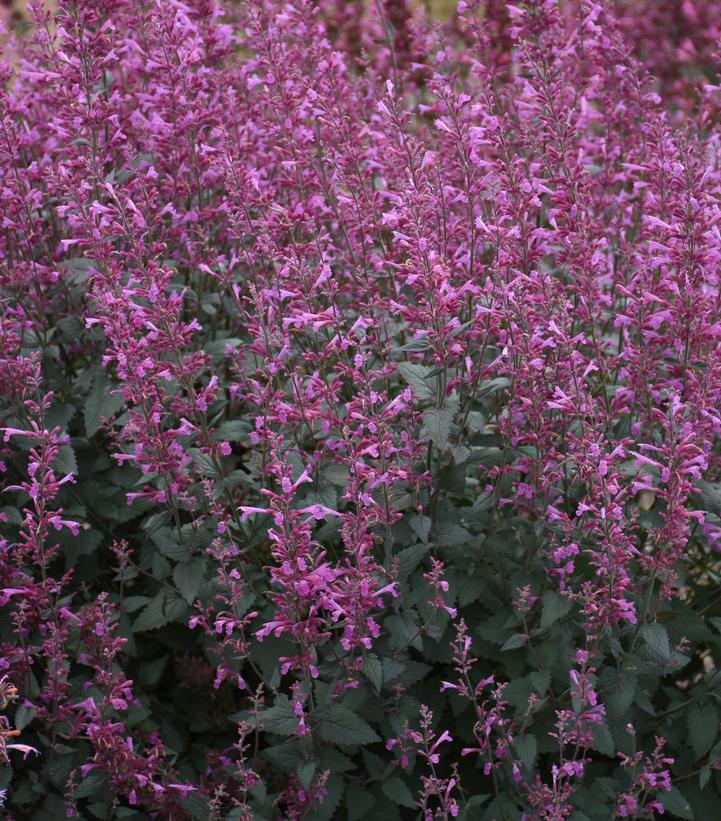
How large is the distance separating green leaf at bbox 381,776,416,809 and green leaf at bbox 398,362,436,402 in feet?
4.58

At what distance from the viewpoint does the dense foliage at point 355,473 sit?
3439 millimetres

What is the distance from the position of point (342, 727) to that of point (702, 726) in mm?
1359

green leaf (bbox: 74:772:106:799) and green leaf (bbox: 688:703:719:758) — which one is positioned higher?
green leaf (bbox: 688:703:719:758)

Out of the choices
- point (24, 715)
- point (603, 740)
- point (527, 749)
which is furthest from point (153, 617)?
point (603, 740)

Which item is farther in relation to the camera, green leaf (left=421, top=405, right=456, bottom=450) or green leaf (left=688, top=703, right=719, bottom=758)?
green leaf (left=688, top=703, right=719, bottom=758)

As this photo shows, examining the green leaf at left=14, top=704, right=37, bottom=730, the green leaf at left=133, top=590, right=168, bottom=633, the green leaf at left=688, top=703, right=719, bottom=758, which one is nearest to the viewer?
the green leaf at left=14, top=704, right=37, bottom=730

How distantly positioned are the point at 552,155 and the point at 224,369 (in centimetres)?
188

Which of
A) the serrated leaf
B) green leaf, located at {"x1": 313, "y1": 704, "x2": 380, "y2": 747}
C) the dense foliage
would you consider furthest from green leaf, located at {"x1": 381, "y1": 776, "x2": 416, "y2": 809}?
the serrated leaf

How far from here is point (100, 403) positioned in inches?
163

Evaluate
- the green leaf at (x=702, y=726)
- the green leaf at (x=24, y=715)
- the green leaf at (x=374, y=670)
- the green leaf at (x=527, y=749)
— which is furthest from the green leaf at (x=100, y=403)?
the green leaf at (x=702, y=726)

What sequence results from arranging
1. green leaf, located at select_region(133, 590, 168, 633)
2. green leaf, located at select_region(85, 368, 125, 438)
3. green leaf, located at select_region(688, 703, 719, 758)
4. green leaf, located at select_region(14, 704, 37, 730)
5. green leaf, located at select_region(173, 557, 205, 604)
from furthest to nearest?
green leaf, located at select_region(85, 368, 125, 438), green leaf, located at select_region(133, 590, 168, 633), green leaf, located at select_region(688, 703, 719, 758), green leaf, located at select_region(173, 557, 205, 604), green leaf, located at select_region(14, 704, 37, 730)

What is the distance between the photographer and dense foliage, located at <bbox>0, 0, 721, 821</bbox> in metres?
3.44

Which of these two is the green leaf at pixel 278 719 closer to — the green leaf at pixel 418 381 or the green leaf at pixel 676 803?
the green leaf at pixel 418 381

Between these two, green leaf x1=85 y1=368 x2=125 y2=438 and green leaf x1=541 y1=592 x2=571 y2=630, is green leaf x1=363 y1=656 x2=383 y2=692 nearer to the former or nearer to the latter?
green leaf x1=541 y1=592 x2=571 y2=630
